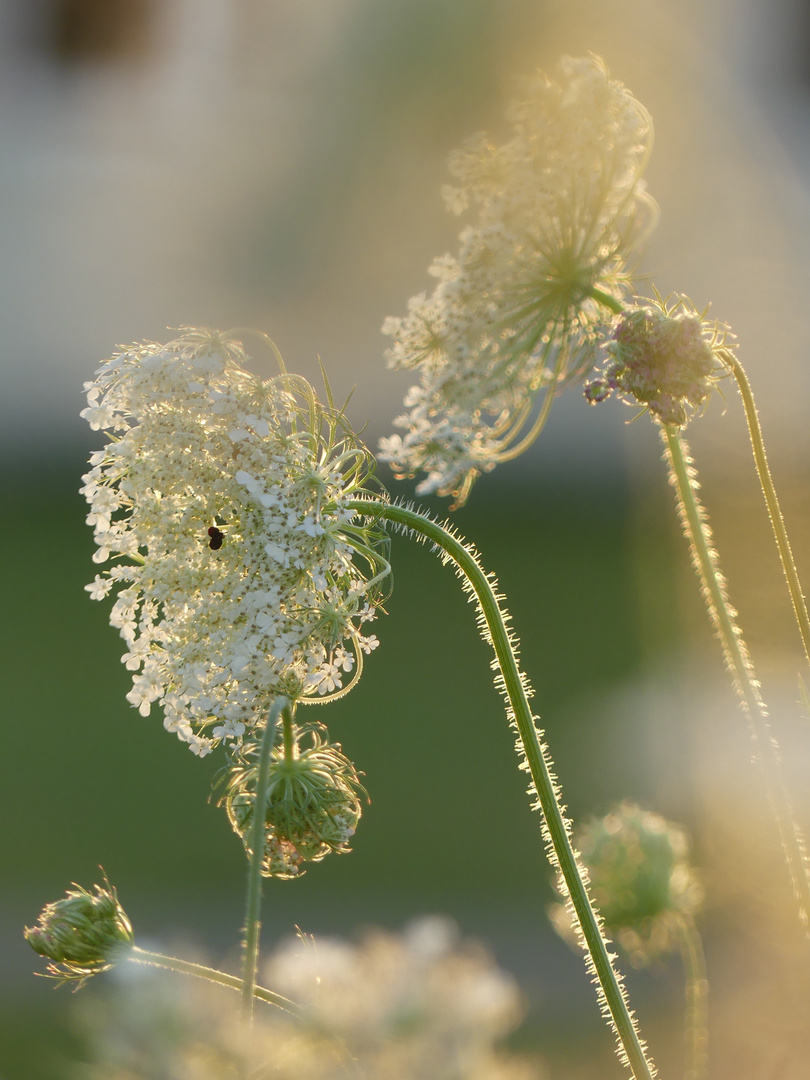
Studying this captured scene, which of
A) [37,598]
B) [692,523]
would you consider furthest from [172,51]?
[692,523]

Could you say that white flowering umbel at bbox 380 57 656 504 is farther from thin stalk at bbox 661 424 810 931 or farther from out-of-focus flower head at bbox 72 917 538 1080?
out-of-focus flower head at bbox 72 917 538 1080

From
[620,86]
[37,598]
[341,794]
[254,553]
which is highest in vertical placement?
[37,598]

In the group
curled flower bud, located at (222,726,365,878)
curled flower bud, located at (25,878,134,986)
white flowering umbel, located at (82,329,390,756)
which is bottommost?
curled flower bud, located at (25,878,134,986)

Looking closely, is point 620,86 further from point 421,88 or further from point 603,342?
point 421,88

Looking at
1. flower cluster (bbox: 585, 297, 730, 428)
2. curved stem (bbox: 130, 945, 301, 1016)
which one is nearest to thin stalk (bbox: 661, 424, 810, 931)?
flower cluster (bbox: 585, 297, 730, 428)

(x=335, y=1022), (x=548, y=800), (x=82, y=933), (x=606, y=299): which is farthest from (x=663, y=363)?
(x=82, y=933)
